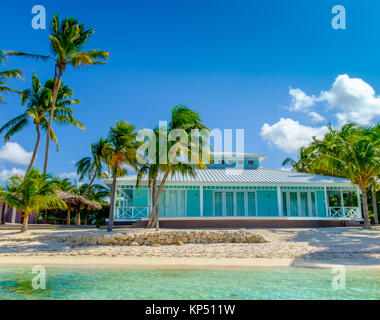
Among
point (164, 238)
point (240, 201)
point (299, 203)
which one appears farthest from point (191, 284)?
point (299, 203)

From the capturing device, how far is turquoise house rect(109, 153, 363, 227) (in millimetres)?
19328

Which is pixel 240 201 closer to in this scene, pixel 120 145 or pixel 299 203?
pixel 299 203

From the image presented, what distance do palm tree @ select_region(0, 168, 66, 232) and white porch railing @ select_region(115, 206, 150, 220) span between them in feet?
17.5

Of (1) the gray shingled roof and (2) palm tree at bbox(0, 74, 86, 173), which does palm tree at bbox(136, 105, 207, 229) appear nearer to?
(1) the gray shingled roof

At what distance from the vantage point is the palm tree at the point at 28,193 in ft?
48.5

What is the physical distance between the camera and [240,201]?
21609 millimetres

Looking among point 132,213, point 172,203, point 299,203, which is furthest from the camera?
point 299,203

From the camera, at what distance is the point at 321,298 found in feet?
20.3

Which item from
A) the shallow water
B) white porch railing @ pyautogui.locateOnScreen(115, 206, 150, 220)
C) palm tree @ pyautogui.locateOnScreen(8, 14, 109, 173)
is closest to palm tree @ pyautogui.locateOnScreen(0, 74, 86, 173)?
palm tree @ pyautogui.locateOnScreen(8, 14, 109, 173)

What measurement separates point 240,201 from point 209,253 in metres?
10.1
